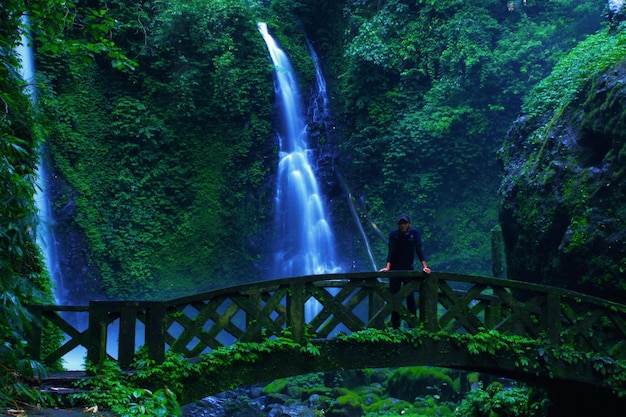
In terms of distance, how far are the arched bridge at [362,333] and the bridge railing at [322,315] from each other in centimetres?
1

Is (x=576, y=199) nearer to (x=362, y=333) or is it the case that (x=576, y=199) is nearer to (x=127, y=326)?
(x=362, y=333)

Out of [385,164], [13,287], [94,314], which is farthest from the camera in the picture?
[385,164]

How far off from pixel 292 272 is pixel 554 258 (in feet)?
33.2

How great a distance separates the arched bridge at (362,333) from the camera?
7480mm

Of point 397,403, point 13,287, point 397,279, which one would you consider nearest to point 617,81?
point 397,279

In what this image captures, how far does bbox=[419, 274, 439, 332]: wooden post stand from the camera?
8.48m

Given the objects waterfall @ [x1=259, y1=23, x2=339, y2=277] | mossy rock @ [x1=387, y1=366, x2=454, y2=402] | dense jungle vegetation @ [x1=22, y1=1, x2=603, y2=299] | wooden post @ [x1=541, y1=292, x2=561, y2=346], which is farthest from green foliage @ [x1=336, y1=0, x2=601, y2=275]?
wooden post @ [x1=541, y1=292, x2=561, y2=346]

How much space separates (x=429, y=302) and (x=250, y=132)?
44.0 ft

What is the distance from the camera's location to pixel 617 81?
1073 centimetres

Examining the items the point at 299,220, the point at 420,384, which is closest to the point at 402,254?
the point at 420,384

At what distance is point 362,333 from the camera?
836cm

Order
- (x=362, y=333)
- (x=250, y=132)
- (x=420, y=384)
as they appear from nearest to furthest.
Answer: (x=362, y=333) < (x=420, y=384) < (x=250, y=132)

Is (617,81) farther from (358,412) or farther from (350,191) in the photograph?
(350,191)

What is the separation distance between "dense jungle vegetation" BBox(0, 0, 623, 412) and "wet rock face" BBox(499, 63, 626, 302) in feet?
22.4
